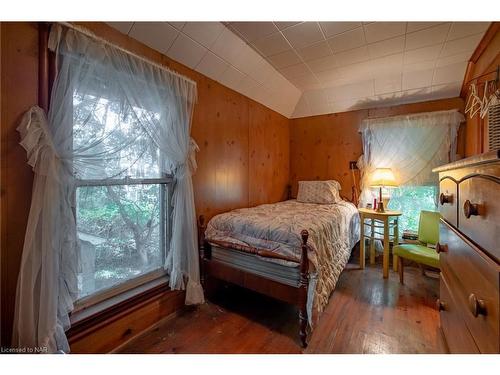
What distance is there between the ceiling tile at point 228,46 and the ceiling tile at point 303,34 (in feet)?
1.39

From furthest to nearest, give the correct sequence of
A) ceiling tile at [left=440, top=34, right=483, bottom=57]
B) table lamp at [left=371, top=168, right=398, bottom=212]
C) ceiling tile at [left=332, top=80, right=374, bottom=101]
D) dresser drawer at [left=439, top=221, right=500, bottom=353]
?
ceiling tile at [left=332, top=80, right=374, bottom=101], table lamp at [left=371, top=168, right=398, bottom=212], ceiling tile at [left=440, top=34, right=483, bottom=57], dresser drawer at [left=439, top=221, right=500, bottom=353]

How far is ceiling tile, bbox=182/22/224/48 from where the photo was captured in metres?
1.66

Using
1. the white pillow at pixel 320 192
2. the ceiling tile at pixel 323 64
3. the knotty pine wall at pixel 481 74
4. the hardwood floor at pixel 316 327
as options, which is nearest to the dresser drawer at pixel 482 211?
the hardwood floor at pixel 316 327

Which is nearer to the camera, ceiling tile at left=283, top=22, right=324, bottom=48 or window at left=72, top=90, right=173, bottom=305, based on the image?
window at left=72, top=90, right=173, bottom=305

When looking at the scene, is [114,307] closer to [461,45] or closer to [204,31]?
[204,31]

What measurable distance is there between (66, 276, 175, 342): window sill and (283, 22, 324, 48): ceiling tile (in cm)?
227

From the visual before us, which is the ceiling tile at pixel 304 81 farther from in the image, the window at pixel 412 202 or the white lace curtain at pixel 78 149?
the window at pixel 412 202

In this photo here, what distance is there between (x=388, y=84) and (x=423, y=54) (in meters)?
0.55

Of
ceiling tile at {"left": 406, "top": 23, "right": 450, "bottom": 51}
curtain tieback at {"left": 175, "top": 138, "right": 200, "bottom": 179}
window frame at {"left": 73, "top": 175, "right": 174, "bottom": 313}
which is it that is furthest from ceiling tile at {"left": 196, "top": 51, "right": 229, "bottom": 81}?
ceiling tile at {"left": 406, "top": 23, "right": 450, "bottom": 51}

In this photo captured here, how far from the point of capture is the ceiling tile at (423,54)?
6.61 ft

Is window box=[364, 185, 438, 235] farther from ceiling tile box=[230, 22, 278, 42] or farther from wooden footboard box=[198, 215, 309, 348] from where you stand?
ceiling tile box=[230, 22, 278, 42]

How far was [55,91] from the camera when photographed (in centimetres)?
113

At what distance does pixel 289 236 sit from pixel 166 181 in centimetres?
105
